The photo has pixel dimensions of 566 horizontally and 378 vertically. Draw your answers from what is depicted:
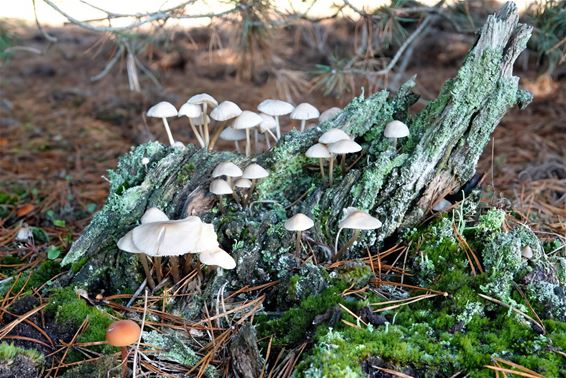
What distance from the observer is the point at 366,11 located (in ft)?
16.3

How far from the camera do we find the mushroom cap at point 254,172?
132 inches

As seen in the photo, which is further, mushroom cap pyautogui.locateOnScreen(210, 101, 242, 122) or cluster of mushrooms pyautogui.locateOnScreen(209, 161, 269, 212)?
mushroom cap pyautogui.locateOnScreen(210, 101, 242, 122)

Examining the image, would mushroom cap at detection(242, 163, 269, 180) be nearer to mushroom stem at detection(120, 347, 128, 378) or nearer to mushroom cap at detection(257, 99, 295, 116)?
mushroom cap at detection(257, 99, 295, 116)

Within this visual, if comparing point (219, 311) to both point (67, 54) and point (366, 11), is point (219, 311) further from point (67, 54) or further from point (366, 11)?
point (67, 54)

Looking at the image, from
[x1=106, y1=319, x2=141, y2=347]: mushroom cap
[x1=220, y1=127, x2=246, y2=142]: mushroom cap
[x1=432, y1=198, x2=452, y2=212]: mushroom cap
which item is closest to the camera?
[x1=106, y1=319, x2=141, y2=347]: mushroom cap

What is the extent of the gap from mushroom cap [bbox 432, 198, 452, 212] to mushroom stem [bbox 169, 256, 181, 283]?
167cm

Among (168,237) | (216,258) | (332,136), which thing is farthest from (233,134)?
(168,237)

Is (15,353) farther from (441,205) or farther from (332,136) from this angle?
(441,205)

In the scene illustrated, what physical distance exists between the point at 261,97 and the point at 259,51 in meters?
2.53

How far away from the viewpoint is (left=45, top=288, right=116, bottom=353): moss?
2.81m

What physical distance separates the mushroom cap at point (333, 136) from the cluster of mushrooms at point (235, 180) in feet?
1.34

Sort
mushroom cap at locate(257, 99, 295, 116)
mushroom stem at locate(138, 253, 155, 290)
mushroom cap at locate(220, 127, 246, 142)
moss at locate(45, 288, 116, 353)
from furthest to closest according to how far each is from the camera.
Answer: mushroom cap at locate(220, 127, 246, 142), mushroom cap at locate(257, 99, 295, 116), mushroom stem at locate(138, 253, 155, 290), moss at locate(45, 288, 116, 353)

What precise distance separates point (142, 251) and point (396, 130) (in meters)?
1.72

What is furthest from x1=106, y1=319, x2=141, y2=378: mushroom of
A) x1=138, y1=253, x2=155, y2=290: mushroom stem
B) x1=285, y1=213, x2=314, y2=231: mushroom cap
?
x1=285, y1=213, x2=314, y2=231: mushroom cap
